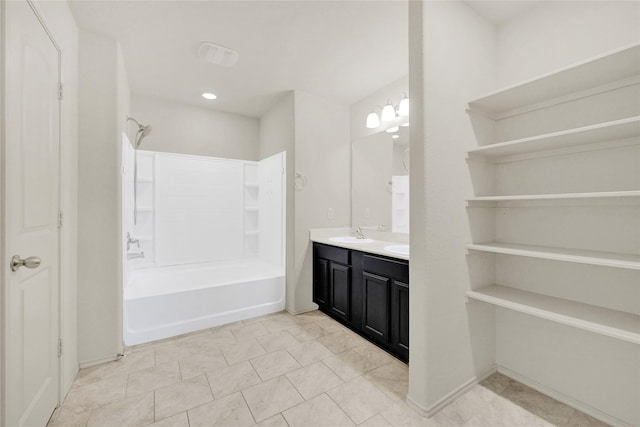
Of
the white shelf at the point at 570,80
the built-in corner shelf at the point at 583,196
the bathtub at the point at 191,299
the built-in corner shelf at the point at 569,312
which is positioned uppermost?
the white shelf at the point at 570,80

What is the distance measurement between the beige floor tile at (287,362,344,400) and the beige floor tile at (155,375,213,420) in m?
0.55

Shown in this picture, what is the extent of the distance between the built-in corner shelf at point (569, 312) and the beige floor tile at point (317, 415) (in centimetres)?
104

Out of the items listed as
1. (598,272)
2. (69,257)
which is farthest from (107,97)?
(598,272)

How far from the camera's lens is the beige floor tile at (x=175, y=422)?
4.89ft

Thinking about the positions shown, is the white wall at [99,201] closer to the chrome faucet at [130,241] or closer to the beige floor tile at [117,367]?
the beige floor tile at [117,367]

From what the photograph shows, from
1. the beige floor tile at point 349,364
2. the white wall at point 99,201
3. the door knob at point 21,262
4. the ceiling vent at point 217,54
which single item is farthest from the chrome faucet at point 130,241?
the beige floor tile at point 349,364

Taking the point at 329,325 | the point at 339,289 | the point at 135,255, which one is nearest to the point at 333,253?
the point at 339,289

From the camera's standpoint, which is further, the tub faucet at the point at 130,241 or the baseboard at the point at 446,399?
the tub faucet at the point at 130,241

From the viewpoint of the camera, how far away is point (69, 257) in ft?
6.01

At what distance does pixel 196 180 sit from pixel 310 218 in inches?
67.7

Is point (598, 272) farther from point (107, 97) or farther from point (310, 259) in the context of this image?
point (107, 97)

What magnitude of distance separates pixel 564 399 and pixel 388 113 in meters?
2.48

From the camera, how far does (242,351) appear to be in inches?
89.3

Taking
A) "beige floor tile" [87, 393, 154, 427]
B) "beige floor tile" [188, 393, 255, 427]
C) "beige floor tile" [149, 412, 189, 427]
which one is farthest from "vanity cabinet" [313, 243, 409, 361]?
"beige floor tile" [87, 393, 154, 427]
